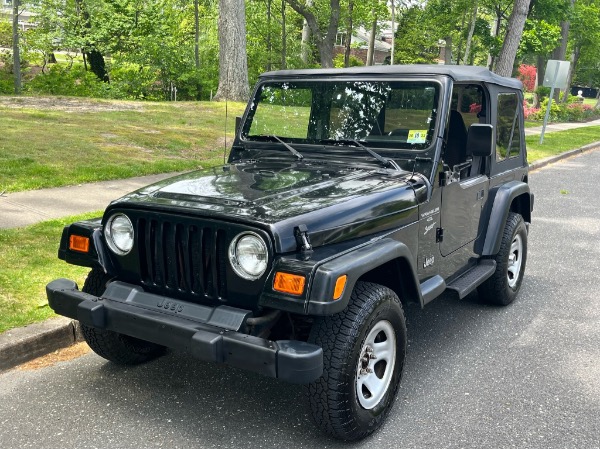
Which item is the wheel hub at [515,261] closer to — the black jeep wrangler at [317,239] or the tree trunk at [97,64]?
the black jeep wrangler at [317,239]

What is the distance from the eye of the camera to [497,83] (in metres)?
5.00

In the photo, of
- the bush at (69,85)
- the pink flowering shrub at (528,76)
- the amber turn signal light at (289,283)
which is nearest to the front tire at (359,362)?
the amber turn signal light at (289,283)

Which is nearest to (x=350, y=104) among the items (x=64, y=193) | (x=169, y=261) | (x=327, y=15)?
(x=169, y=261)

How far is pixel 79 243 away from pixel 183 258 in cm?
78

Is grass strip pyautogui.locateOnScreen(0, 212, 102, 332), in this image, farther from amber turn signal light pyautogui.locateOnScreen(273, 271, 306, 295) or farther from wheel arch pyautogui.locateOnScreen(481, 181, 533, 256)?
wheel arch pyautogui.locateOnScreen(481, 181, 533, 256)

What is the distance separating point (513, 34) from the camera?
61.8 feet

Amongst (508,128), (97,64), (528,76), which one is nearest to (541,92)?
(528,76)

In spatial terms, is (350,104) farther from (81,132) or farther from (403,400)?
(81,132)

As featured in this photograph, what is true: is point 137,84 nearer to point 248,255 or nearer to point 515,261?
point 515,261

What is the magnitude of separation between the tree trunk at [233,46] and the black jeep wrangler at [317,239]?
12560 millimetres

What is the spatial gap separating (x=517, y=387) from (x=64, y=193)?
6.11 m

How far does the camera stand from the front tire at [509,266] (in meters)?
5.05

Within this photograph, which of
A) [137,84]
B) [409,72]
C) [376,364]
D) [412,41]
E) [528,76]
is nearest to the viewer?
[376,364]

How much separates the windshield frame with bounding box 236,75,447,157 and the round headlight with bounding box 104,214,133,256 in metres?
1.46
